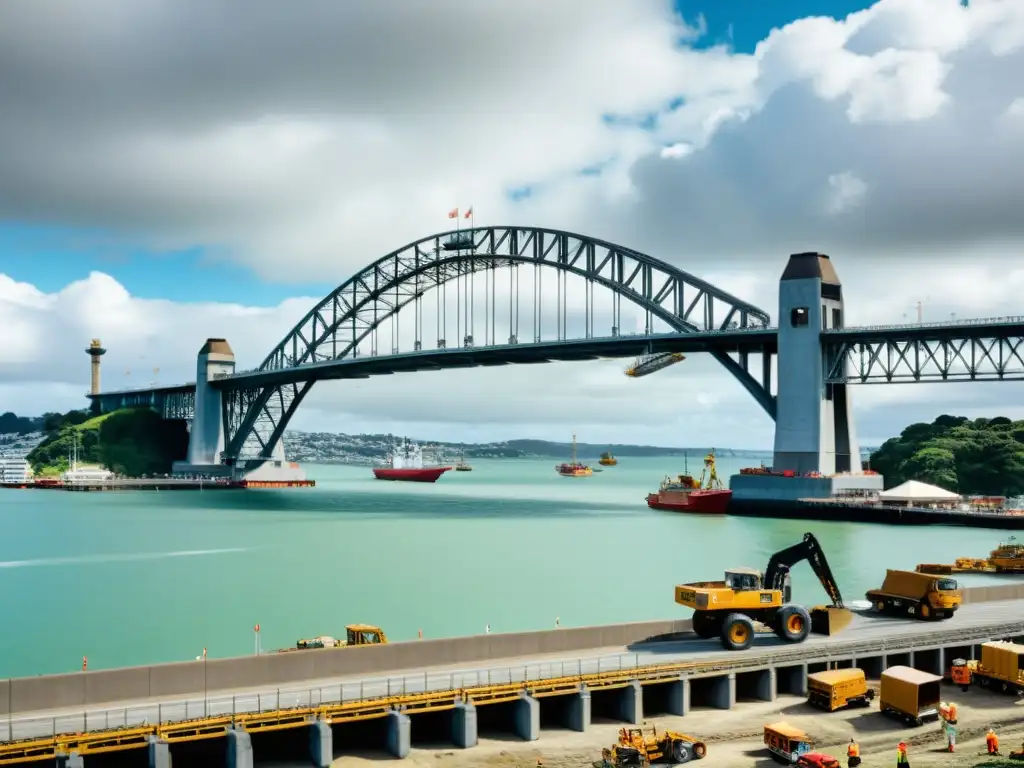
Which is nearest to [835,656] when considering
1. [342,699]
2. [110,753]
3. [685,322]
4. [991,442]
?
[342,699]

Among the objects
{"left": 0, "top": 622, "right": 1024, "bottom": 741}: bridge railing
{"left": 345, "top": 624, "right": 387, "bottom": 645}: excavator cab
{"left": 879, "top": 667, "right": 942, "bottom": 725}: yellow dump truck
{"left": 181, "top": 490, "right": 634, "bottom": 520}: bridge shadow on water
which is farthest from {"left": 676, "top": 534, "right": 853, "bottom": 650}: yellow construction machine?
{"left": 181, "top": 490, "right": 634, "bottom": 520}: bridge shadow on water

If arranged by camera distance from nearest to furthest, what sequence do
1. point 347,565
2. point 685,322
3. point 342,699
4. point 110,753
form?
point 110,753
point 342,699
point 347,565
point 685,322

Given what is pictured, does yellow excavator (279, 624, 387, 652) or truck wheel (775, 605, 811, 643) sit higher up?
truck wheel (775, 605, 811, 643)

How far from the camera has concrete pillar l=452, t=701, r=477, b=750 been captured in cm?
2041

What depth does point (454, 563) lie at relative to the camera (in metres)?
52.0

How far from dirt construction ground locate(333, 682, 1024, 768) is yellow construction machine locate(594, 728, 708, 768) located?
0.87 feet

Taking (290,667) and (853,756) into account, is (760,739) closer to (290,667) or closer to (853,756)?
(853,756)

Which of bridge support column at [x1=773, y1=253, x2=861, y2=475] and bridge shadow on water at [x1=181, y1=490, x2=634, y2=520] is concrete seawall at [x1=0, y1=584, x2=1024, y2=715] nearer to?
bridge support column at [x1=773, y1=253, x2=861, y2=475]

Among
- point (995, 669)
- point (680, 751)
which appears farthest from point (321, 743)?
point (995, 669)

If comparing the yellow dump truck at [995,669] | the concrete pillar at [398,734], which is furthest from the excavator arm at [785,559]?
the concrete pillar at [398,734]

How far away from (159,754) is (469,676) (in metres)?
6.54

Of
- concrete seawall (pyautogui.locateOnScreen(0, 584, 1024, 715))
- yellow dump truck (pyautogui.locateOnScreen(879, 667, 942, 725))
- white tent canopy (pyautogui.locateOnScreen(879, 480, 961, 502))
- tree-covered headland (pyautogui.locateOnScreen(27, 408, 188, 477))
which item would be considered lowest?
yellow dump truck (pyautogui.locateOnScreen(879, 667, 942, 725))

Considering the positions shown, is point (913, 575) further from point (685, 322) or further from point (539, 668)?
point (685, 322)

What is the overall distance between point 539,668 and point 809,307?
62403 mm
